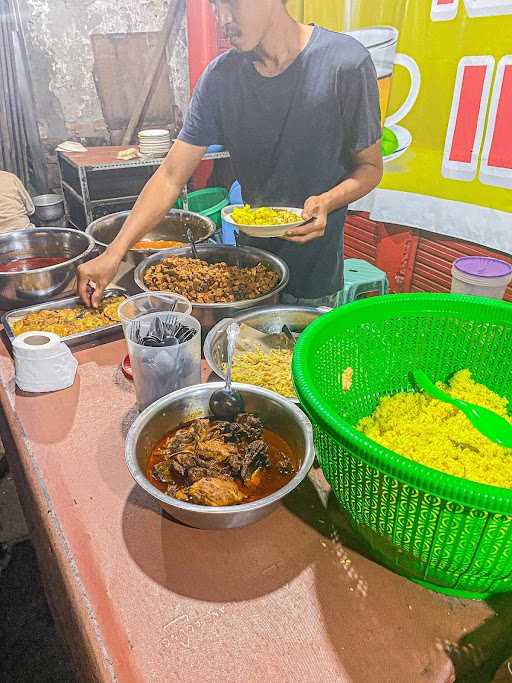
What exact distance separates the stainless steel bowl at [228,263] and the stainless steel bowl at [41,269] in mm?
351

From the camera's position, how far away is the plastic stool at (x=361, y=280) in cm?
272

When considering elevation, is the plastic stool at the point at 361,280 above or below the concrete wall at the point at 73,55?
below

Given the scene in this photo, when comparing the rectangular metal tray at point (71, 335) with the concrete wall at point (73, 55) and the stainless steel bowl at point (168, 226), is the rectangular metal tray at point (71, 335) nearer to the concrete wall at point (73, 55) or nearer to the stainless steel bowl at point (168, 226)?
the stainless steel bowl at point (168, 226)

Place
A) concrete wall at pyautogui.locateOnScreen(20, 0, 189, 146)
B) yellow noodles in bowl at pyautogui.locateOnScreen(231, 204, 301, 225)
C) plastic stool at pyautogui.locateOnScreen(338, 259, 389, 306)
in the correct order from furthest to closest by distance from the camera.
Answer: concrete wall at pyautogui.locateOnScreen(20, 0, 189, 146), plastic stool at pyautogui.locateOnScreen(338, 259, 389, 306), yellow noodles in bowl at pyautogui.locateOnScreen(231, 204, 301, 225)

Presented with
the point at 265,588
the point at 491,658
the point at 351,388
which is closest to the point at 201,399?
the point at 351,388

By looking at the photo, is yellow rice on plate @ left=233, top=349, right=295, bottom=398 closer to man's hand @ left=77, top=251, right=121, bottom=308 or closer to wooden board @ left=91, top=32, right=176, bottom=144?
man's hand @ left=77, top=251, right=121, bottom=308

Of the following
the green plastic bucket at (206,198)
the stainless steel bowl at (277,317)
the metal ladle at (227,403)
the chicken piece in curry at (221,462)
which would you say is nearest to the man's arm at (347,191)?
the stainless steel bowl at (277,317)

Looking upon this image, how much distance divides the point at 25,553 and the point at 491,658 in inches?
86.4

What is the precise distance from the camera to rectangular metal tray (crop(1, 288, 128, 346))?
181 centimetres

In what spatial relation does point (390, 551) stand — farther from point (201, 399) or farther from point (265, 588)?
point (201, 399)

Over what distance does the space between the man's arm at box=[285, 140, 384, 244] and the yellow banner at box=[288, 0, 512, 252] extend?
0.21 metres

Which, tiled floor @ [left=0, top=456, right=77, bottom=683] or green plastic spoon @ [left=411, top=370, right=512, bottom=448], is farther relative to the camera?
tiled floor @ [left=0, top=456, right=77, bottom=683]

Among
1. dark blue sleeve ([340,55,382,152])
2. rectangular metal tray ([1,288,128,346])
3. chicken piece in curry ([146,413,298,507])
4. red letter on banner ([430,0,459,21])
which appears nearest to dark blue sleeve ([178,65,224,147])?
dark blue sleeve ([340,55,382,152])

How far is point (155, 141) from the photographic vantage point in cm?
411
